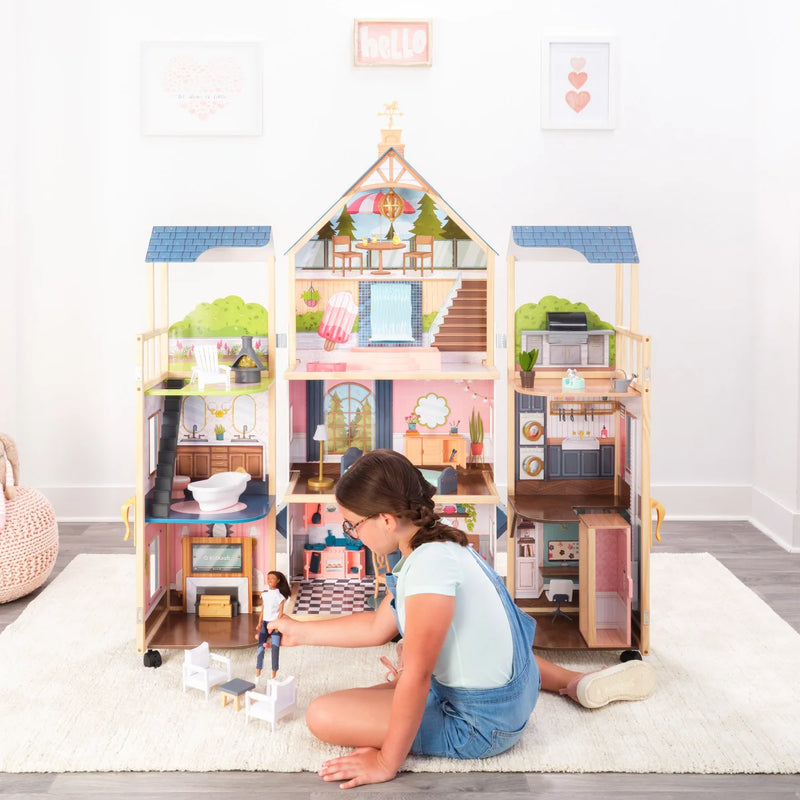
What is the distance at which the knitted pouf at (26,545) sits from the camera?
4.03m

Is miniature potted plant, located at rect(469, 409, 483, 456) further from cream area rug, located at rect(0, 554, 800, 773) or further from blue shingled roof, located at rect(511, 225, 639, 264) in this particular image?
cream area rug, located at rect(0, 554, 800, 773)

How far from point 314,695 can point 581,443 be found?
1.39 metres

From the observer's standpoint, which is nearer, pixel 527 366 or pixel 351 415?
pixel 527 366

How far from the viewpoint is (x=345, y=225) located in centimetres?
379

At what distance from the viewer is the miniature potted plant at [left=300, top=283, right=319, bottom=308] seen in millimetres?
3846

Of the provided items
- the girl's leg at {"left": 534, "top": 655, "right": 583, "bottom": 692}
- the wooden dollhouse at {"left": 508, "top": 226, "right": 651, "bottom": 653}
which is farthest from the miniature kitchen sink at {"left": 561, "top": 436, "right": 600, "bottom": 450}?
the girl's leg at {"left": 534, "top": 655, "right": 583, "bottom": 692}

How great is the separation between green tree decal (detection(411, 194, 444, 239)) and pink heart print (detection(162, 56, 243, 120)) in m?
1.93

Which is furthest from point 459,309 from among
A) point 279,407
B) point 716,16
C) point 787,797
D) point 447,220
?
point 716,16

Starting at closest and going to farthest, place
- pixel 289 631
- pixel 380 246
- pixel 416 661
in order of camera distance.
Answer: pixel 416 661, pixel 289 631, pixel 380 246

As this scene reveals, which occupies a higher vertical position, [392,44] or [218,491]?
[392,44]

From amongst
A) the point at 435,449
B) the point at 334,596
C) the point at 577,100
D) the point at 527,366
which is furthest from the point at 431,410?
the point at 577,100

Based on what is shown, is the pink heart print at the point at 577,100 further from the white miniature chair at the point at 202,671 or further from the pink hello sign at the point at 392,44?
the white miniature chair at the point at 202,671

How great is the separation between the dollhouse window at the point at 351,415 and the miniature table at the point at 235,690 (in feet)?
3.62

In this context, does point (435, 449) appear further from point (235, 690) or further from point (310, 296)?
point (235, 690)
